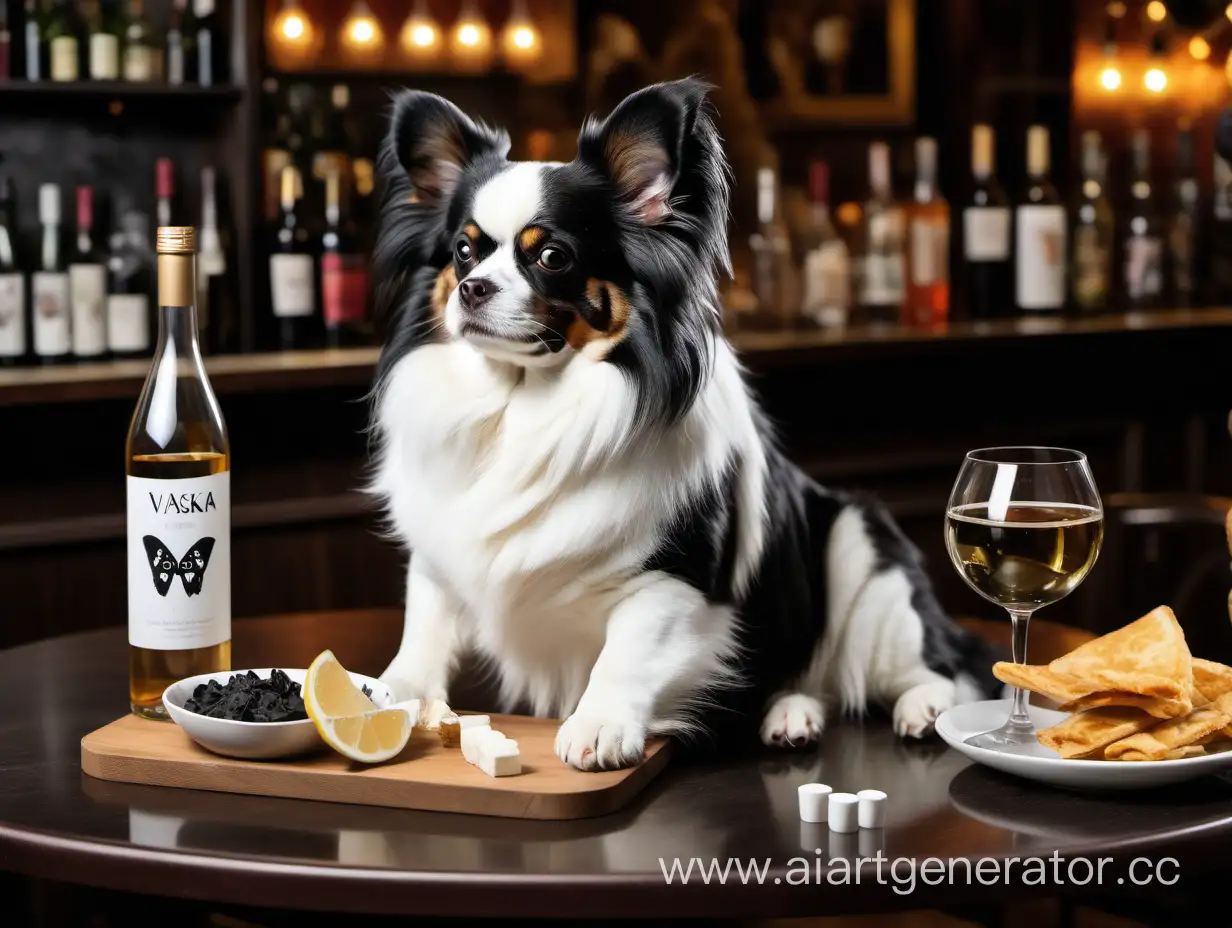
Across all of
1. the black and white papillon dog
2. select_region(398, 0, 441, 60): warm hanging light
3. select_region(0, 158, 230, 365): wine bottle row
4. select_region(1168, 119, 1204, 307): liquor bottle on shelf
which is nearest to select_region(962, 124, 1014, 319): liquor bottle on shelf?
select_region(1168, 119, 1204, 307): liquor bottle on shelf

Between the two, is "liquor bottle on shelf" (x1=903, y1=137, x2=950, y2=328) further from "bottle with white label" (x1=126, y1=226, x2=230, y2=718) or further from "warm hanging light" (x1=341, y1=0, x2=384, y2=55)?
"bottle with white label" (x1=126, y1=226, x2=230, y2=718)

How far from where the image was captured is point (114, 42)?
296 cm

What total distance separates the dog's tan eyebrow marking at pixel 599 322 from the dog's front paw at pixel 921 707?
412 millimetres

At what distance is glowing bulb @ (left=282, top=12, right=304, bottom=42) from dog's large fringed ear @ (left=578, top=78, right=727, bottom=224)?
6.80 ft

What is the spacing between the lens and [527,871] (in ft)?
3.06

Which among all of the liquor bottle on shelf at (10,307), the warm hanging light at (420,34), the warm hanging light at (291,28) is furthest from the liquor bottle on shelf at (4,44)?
the warm hanging light at (420,34)

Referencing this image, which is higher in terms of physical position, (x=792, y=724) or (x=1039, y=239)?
(x=1039, y=239)

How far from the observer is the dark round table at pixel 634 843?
0.92 meters

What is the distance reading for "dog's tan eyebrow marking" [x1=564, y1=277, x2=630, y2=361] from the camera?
1.27 metres

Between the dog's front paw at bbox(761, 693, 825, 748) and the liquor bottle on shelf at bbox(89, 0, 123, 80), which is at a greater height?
the liquor bottle on shelf at bbox(89, 0, 123, 80)

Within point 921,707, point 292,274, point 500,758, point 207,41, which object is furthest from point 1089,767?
point 207,41

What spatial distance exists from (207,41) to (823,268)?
58.1 inches

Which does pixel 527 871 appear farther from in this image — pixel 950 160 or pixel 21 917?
pixel 950 160

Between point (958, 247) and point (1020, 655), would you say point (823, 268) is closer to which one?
point (958, 247)
